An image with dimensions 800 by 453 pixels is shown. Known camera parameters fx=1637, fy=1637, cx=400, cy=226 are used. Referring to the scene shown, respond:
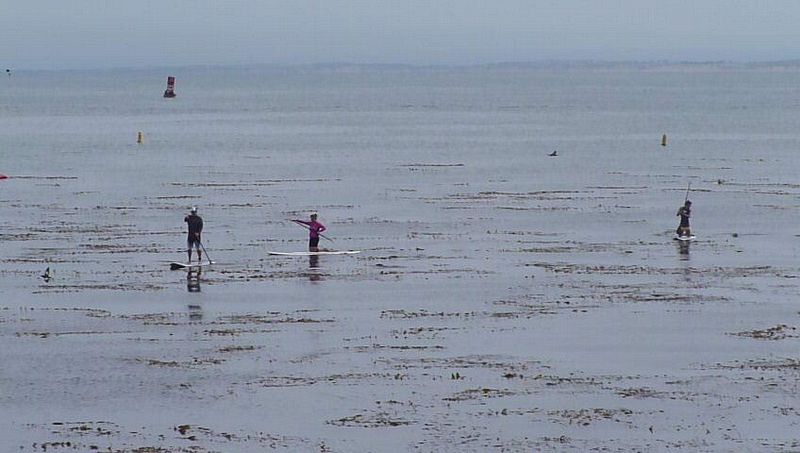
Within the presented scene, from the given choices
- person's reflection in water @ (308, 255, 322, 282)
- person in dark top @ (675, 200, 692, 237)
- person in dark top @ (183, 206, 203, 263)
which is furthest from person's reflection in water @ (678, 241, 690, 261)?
person in dark top @ (183, 206, 203, 263)

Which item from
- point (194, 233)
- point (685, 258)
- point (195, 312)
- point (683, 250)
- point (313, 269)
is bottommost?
point (195, 312)

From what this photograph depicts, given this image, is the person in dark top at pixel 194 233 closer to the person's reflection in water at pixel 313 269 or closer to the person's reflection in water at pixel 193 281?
the person's reflection in water at pixel 193 281

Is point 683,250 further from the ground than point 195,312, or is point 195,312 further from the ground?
point 683,250

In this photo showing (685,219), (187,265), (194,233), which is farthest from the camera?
(685,219)

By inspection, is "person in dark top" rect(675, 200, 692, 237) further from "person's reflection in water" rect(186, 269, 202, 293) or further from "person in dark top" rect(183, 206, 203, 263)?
"person's reflection in water" rect(186, 269, 202, 293)

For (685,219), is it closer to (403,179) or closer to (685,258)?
(685,258)

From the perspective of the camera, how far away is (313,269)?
1693 inches

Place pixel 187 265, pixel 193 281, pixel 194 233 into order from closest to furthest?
1. pixel 193 281
2. pixel 187 265
3. pixel 194 233

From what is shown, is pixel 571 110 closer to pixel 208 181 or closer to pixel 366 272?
pixel 208 181

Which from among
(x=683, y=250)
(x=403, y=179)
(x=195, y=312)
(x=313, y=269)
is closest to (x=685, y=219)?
(x=683, y=250)

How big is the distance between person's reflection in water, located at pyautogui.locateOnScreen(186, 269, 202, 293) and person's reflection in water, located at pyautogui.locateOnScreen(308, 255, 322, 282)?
2.85 meters

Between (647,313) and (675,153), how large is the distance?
6841 cm

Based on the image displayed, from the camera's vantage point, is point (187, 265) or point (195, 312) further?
point (187, 265)

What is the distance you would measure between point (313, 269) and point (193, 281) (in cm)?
384
